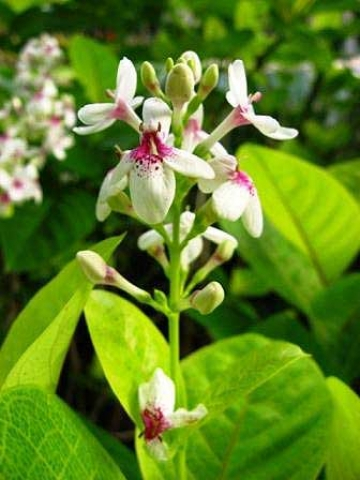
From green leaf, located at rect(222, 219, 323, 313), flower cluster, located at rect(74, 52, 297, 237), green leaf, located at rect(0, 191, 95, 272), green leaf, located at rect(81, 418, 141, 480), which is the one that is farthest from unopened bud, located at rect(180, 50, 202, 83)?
green leaf, located at rect(0, 191, 95, 272)

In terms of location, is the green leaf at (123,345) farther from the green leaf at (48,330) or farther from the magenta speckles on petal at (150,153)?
the magenta speckles on petal at (150,153)

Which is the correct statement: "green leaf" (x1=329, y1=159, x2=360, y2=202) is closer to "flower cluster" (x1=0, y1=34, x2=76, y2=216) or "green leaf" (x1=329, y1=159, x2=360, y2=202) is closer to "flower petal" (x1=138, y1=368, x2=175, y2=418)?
"flower cluster" (x1=0, y1=34, x2=76, y2=216)

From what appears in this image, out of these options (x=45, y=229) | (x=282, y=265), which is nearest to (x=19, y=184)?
(x=45, y=229)

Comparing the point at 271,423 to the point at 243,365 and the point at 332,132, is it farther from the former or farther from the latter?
the point at 332,132

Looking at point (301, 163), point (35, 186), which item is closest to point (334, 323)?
point (301, 163)

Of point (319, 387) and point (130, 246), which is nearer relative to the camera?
point (319, 387)

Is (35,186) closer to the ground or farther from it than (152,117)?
closer to the ground

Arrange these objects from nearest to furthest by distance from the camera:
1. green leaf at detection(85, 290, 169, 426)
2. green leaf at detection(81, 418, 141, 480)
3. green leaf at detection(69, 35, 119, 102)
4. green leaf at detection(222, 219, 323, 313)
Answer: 1. green leaf at detection(85, 290, 169, 426)
2. green leaf at detection(81, 418, 141, 480)
3. green leaf at detection(222, 219, 323, 313)
4. green leaf at detection(69, 35, 119, 102)
